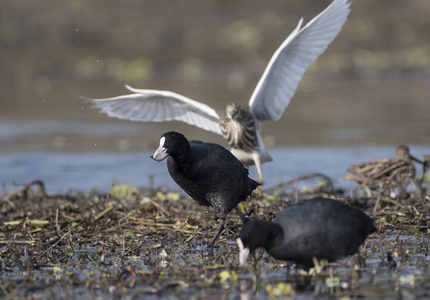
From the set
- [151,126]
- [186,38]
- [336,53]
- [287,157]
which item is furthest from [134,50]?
[287,157]

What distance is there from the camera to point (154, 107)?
10086mm

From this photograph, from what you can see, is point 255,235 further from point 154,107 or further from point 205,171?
point 154,107

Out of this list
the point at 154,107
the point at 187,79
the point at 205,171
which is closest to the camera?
the point at 205,171

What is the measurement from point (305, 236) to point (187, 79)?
23.0 meters

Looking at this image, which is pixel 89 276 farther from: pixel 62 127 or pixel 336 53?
pixel 336 53

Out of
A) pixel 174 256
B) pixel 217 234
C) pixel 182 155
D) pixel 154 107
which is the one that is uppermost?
pixel 154 107

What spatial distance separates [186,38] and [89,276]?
97.2ft

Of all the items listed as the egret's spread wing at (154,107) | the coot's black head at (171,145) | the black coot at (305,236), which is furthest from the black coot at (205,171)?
the egret's spread wing at (154,107)

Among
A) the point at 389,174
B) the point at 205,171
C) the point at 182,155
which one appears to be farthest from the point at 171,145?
the point at 389,174

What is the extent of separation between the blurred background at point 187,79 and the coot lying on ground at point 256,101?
1977 mm

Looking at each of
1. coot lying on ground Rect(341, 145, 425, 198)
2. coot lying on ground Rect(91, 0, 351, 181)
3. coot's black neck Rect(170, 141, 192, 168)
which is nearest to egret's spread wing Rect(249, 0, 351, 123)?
coot lying on ground Rect(91, 0, 351, 181)

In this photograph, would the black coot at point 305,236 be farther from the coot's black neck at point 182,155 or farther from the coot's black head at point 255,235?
the coot's black neck at point 182,155

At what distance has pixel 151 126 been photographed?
18.9 m

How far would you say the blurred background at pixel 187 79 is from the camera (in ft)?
46.3
